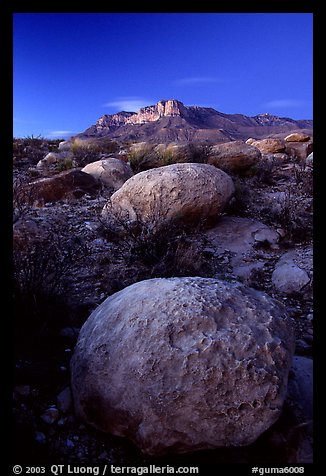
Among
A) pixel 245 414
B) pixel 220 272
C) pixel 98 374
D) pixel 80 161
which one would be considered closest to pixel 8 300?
pixel 98 374

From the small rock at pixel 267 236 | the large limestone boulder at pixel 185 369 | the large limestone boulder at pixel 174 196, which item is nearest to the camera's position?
the large limestone boulder at pixel 185 369

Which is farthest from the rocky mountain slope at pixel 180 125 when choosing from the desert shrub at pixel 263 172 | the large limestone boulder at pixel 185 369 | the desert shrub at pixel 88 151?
the large limestone boulder at pixel 185 369

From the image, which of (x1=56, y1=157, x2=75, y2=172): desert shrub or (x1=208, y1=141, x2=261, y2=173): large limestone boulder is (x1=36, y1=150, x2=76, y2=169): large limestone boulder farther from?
(x1=208, y1=141, x2=261, y2=173): large limestone boulder

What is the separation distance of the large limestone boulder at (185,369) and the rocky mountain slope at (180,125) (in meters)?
17.7

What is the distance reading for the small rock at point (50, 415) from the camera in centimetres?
186

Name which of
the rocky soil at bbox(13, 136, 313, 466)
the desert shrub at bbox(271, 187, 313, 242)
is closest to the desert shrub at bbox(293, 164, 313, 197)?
the rocky soil at bbox(13, 136, 313, 466)

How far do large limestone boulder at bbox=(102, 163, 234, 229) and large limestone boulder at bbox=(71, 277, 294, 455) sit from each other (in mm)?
2541

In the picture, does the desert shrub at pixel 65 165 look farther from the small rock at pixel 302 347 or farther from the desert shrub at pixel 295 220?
the small rock at pixel 302 347

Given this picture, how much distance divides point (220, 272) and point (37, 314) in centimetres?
205

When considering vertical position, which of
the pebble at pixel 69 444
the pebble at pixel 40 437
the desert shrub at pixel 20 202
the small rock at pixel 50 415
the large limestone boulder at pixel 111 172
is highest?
the large limestone boulder at pixel 111 172

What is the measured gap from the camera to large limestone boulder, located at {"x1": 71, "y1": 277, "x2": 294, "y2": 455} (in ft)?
5.43

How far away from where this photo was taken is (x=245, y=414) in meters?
1.64

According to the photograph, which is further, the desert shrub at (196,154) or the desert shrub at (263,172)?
the desert shrub at (196,154)

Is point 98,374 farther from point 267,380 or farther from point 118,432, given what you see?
point 267,380
